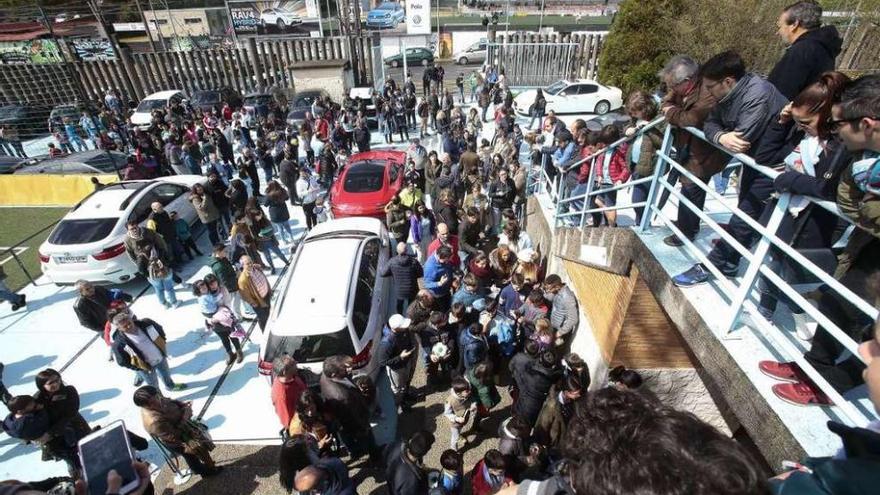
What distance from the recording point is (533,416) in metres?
4.69

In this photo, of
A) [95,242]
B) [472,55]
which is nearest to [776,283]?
[95,242]

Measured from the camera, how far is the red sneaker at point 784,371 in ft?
7.80

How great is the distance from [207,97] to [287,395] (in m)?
19.4

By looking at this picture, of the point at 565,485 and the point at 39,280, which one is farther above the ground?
the point at 565,485

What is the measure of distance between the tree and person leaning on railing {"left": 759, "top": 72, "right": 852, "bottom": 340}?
1597 cm

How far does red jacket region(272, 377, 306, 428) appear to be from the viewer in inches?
178

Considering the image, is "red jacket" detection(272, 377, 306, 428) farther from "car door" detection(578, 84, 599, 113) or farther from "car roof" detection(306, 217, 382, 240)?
"car door" detection(578, 84, 599, 113)

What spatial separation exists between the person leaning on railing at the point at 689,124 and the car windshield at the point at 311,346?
3.81 meters

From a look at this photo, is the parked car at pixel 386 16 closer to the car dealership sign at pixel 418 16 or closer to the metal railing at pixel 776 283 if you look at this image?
the car dealership sign at pixel 418 16

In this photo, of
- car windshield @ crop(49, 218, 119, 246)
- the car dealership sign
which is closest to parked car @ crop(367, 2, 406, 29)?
the car dealership sign

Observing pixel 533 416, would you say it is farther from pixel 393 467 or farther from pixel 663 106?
pixel 663 106

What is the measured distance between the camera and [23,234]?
432 inches

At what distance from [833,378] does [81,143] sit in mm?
22539

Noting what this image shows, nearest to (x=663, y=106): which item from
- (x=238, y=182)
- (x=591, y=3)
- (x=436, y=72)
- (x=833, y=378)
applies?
(x=833, y=378)
